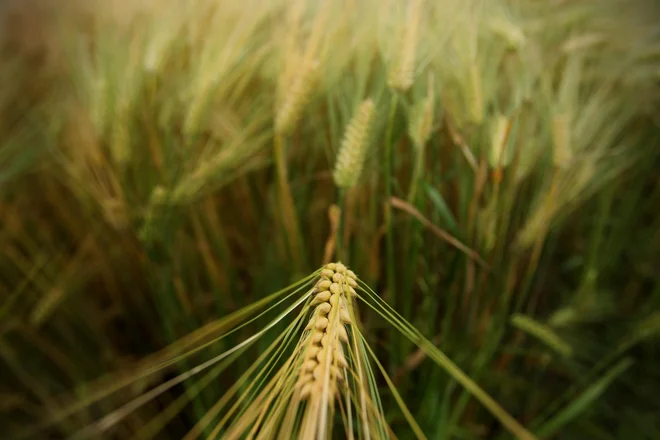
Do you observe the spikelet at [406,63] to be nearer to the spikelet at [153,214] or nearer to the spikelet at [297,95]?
the spikelet at [297,95]

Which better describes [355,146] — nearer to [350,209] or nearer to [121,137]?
[350,209]

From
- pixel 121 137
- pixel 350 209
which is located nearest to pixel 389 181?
pixel 350 209

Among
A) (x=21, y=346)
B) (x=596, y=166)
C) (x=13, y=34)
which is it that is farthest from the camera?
(x=13, y=34)

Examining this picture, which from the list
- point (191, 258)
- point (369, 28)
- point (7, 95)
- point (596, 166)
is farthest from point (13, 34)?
point (596, 166)

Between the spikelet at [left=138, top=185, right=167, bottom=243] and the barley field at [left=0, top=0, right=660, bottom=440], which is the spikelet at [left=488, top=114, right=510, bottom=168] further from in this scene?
Result: the spikelet at [left=138, top=185, right=167, bottom=243]

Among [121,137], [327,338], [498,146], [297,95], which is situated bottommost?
[327,338]

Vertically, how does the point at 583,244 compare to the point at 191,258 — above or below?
below

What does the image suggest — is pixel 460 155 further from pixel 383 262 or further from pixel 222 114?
pixel 222 114

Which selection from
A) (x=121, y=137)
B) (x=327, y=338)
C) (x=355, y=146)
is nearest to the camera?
(x=327, y=338)
